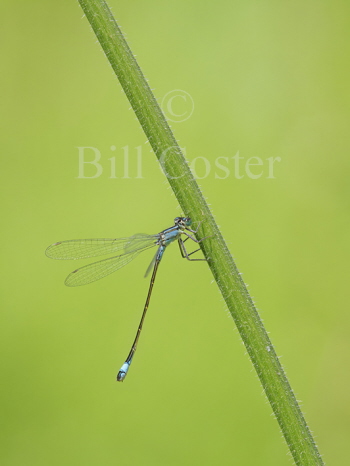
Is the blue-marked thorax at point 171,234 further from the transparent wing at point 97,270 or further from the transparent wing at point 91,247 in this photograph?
the transparent wing at point 97,270

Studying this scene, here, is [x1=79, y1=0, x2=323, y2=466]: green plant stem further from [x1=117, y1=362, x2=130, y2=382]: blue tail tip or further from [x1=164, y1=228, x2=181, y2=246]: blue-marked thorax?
[x1=117, y1=362, x2=130, y2=382]: blue tail tip

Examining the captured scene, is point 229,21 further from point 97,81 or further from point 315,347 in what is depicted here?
point 315,347

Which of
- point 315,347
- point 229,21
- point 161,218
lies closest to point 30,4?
point 229,21

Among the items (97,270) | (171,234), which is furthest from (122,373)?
(171,234)

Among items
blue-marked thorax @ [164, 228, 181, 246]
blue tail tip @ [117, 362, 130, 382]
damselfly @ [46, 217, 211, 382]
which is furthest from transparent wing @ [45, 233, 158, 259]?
blue tail tip @ [117, 362, 130, 382]

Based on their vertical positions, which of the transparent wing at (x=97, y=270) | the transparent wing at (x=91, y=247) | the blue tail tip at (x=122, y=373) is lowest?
the blue tail tip at (x=122, y=373)

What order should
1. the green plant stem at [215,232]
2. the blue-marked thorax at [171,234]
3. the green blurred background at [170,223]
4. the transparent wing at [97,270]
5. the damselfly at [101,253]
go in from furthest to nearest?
the green blurred background at [170,223] < the transparent wing at [97,270] < the damselfly at [101,253] < the blue-marked thorax at [171,234] < the green plant stem at [215,232]


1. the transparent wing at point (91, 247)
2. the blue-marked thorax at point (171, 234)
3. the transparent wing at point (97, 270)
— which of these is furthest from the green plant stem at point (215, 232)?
the transparent wing at point (97, 270)
